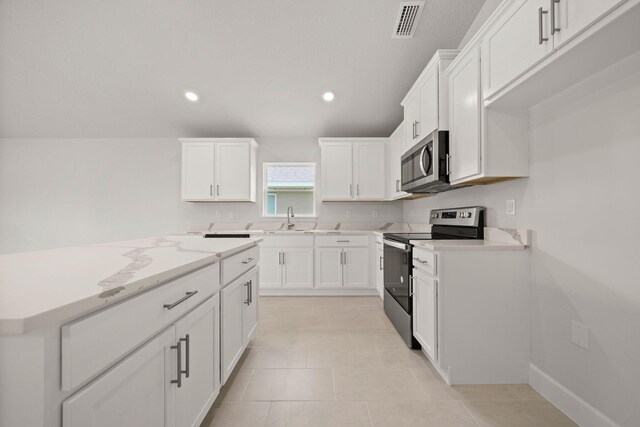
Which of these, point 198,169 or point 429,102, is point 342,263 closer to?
point 429,102

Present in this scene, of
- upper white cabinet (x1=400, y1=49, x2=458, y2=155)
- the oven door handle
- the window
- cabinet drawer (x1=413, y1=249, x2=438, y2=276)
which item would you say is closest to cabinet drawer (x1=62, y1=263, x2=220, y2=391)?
cabinet drawer (x1=413, y1=249, x2=438, y2=276)

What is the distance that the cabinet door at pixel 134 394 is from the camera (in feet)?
2.28

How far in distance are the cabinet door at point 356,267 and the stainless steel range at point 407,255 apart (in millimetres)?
895

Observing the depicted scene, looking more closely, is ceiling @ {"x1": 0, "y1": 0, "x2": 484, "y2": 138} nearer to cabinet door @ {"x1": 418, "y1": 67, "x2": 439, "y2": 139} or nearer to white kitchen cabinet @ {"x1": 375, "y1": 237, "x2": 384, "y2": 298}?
cabinet door @ {"x1": 418, "y1": 67, "x2": 439, "y2": 139}

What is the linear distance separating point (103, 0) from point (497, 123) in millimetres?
3794

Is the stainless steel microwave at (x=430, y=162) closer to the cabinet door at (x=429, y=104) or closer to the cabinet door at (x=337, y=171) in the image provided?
the cabinet door at (x=429, y=104)

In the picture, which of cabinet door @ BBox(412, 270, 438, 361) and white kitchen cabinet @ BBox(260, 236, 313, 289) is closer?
cabinet door @ BBox(412, 270, 438, 361)

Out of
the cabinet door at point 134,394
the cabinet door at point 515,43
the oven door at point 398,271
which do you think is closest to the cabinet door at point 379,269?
the oven door at point 398,271

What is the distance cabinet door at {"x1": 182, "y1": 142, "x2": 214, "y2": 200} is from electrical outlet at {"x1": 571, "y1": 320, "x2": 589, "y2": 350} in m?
4.20

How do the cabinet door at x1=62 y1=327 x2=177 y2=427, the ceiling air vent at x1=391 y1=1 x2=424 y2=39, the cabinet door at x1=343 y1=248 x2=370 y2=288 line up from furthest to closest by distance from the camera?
the cabinet door at x1=343 y1=248 x2=370 y2=288 → the ceiling air vent at x1=391 y1=1 x2=424 y2=39 → the cabinet door at x1=62 y1=327 x2=177 y2=427

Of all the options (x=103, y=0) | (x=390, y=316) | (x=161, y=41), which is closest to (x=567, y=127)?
(x=390, y=316)

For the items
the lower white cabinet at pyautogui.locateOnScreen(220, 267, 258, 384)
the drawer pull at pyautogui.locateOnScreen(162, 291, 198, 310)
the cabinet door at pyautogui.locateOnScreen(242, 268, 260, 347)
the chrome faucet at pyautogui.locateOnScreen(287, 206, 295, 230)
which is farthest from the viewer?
the chrome faucet at pyautogui.locateOnScreen(287, 206, 295, 230)

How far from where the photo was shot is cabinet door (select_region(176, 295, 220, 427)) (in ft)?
3.81

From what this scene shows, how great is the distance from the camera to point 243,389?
184 cm
